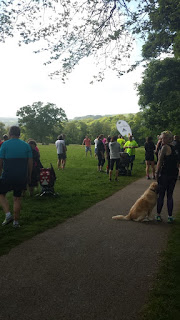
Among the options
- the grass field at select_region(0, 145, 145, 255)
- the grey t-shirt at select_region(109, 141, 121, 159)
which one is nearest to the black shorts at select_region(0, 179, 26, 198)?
the grass field at select_region(0, 145, 145, 255)

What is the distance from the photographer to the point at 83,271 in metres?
3.63

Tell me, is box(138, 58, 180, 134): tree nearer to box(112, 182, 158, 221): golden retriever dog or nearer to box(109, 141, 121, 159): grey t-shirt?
box(109, 141, 121, 159): grey t-shirt

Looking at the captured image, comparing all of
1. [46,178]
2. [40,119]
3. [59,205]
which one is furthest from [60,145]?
[40,119]

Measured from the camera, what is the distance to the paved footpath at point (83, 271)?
280cm

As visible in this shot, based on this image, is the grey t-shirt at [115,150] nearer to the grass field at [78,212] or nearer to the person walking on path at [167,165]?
the grass field at [78,212]

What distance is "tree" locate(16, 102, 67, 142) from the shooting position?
8519cm

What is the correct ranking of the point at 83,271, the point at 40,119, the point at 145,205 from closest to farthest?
the point at 83,271, the point at 145,205, the point at 40,119

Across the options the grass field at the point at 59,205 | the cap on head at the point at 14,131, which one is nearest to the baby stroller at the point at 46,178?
the grass field at the point at 59,205

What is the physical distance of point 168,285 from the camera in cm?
325

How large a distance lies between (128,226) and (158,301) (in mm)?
2712

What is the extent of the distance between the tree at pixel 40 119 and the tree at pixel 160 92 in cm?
6410

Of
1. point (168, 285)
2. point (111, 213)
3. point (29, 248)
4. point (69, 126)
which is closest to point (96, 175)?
point (111, 213)

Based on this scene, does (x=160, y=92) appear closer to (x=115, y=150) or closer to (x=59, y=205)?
(x=115, y=150)

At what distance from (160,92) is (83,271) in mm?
21742
